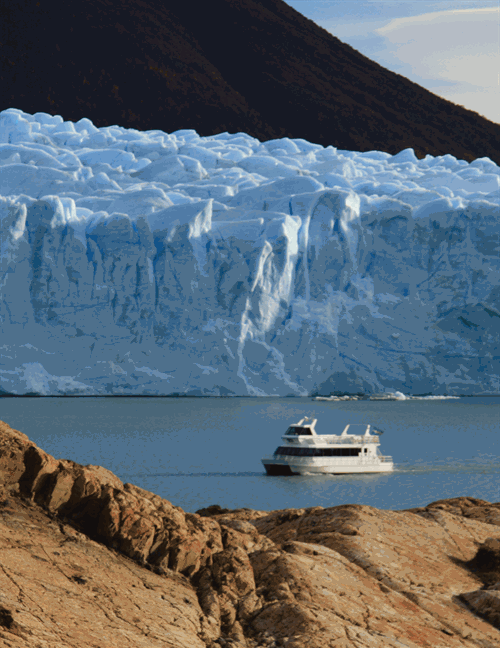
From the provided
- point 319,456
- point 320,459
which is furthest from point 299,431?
point 320,459

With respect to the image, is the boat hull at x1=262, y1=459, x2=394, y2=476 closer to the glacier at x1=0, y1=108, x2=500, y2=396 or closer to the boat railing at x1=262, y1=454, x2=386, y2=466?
the boat railing at x1=262, y1=454, x2=386, y2=466

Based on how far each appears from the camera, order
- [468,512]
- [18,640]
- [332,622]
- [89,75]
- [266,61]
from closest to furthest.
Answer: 1. [18,640]
2. [332,622]
3. [468,512]
4. [89,75]
5. [266,61]

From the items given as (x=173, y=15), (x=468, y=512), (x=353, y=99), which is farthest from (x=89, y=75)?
(x=468, y=512)

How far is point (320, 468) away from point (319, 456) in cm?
36

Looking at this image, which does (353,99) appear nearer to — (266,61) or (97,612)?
(266,61)

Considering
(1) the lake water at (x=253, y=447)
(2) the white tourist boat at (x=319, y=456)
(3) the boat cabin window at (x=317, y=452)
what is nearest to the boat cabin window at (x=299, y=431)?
(2) the white tourist boat at (x=319, y=456)

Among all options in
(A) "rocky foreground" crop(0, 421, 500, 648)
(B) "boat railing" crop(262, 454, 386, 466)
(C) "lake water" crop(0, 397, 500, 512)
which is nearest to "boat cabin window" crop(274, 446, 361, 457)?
(B) "boat railing" crop(262, 454, 386, 466)

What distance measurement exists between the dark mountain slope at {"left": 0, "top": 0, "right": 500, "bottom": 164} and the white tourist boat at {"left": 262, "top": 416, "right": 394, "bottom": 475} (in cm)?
6682

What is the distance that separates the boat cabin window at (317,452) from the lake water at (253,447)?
916 mm

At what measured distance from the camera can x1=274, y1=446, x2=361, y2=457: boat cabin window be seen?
1047 inches

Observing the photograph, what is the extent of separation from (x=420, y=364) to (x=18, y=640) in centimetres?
4088

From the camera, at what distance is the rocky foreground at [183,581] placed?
4.63 meters

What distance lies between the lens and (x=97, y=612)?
4672 millimetres

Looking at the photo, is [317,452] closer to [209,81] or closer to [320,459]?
[320,459]
